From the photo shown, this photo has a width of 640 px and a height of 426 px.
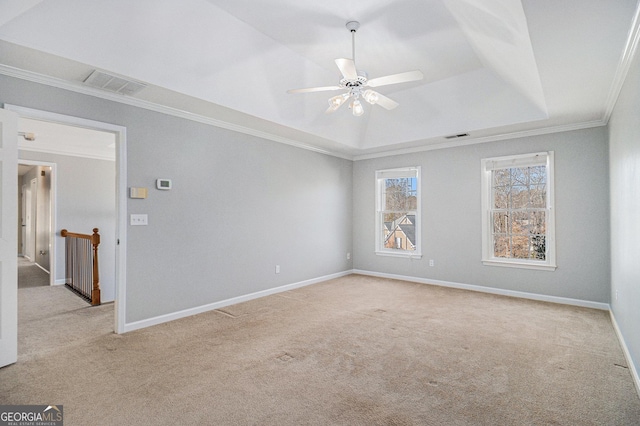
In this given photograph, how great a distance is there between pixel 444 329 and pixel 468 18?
306 cm

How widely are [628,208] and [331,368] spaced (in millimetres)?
2839

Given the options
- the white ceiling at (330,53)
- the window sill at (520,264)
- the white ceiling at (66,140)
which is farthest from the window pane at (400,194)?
the white ceiling at (66,140)

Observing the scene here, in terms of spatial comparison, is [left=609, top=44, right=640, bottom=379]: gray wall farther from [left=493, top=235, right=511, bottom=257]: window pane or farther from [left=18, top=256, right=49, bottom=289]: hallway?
[left=18, top=256, right=49, bottom=289]: hallway

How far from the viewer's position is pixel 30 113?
2891 millimetres

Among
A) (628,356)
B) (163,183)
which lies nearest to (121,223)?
(163,183)

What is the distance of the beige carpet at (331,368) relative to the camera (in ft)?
6.77

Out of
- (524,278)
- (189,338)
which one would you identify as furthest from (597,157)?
(189,338)

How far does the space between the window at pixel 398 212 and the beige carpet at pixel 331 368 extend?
2.04 metres

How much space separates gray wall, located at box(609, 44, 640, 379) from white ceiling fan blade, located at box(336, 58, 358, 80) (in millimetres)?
2060

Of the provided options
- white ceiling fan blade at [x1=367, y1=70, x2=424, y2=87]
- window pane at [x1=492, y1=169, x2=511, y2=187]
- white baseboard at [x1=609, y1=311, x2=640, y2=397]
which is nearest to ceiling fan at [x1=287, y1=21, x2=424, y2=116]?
white ceiling fan blade at [x1=367, y1=70, x2=424, y2=87]

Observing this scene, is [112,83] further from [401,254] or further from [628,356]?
[628,356]

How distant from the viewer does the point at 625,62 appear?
2.62 m

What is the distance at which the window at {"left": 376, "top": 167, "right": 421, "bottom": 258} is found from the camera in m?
6.06

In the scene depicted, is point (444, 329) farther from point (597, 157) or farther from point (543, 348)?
point (597, 157)
